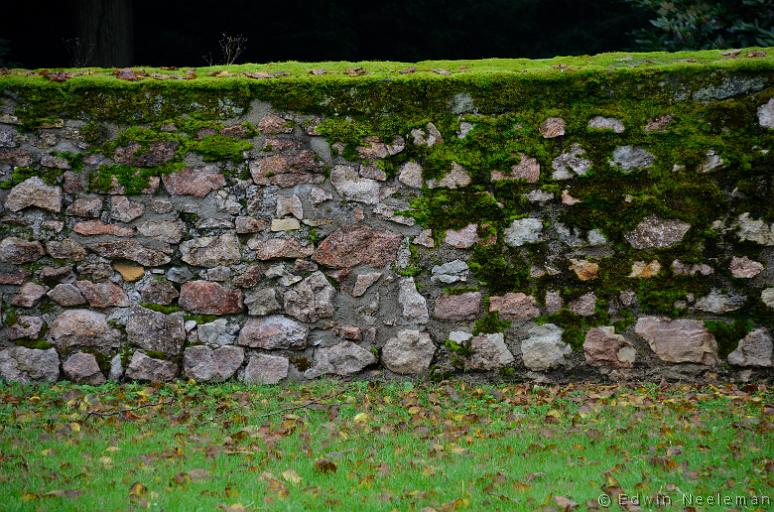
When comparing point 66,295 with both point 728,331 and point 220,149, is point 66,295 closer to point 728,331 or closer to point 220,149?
point 220,149

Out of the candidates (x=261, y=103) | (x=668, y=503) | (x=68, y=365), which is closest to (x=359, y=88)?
(x=261, y=103)

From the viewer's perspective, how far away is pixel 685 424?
157 inches

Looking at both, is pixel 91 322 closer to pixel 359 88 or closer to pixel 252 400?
pixel 252 400

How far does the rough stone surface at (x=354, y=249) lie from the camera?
200 inches

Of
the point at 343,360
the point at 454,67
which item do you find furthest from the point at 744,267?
the point at 343,360

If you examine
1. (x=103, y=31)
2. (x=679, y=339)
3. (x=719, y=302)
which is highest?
(x=103, y=31)

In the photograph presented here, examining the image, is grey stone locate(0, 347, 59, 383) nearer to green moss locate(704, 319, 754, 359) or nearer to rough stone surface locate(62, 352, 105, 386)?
rough stone surface locate(62, 352, 105, 386)

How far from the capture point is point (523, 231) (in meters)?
5.08

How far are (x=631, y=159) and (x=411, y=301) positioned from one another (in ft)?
6.10

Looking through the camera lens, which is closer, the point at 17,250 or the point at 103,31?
the point at 17,250

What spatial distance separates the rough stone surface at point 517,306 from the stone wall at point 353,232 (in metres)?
0.01

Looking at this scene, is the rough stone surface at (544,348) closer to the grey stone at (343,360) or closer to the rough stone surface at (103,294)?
the grey stone at (343,360)

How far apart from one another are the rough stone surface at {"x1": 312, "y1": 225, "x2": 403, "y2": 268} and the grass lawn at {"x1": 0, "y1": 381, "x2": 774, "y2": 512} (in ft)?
2.83

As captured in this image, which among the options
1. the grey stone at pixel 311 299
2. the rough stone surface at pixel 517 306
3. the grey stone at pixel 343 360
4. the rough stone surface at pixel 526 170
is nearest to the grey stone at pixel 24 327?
the grey stone at pixel 311 299
